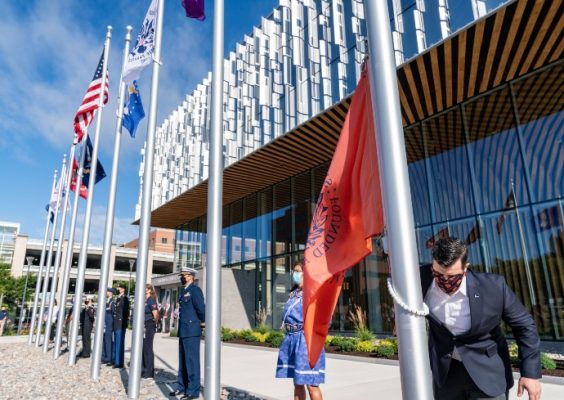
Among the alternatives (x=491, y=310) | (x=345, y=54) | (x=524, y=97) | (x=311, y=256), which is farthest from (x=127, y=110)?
(x=524, y=97)

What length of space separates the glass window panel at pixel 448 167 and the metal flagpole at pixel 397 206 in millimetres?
11490

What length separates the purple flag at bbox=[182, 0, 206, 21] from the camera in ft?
23.4

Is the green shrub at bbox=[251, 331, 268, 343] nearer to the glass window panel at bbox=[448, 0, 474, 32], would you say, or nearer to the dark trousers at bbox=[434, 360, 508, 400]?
the glass window panel at bbox=[448, 0, 474, 32]

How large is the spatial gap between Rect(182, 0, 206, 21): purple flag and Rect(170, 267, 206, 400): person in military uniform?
15.2 feet

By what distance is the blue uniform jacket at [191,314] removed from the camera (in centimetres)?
700

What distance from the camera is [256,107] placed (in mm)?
17422

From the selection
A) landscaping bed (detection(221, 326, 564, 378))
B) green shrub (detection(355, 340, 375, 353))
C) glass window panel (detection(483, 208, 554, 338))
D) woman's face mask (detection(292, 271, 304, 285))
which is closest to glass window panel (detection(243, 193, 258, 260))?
landscaping bed (detection(221, 326, 564, 378))

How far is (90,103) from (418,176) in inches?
420

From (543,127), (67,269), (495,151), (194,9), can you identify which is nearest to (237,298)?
(67,269)

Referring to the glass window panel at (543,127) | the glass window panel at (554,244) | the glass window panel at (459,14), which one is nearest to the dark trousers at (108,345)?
the glass window panel at (554,244)

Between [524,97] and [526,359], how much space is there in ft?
38.4

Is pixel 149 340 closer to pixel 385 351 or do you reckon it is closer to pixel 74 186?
pixel 385 351

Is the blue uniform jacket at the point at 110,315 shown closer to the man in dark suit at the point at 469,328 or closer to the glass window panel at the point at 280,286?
the glass window panel at the point at 280,286

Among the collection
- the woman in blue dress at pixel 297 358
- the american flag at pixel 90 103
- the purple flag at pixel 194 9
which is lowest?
the woman in blue dress at pixel 297 358
